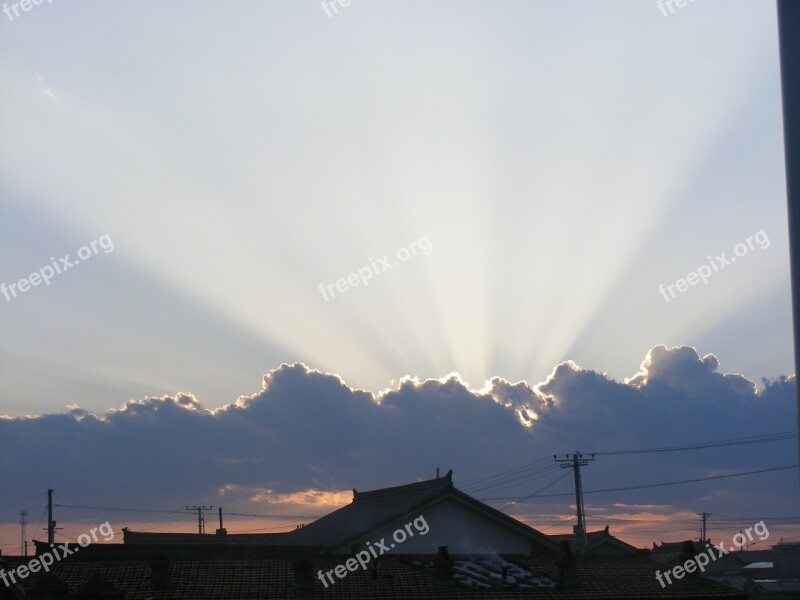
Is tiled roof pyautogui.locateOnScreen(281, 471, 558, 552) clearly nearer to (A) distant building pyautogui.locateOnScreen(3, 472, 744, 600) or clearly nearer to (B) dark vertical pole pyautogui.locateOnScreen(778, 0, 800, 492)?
(A) distant building pyautogui.locateOnScreen(3, 472, 744, 600)

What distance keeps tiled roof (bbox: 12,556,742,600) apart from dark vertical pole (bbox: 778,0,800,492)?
2693cm

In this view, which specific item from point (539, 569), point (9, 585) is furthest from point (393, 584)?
point (9, 585)

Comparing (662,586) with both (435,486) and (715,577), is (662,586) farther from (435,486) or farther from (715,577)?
(715,577)

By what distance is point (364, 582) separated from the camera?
1380 inches

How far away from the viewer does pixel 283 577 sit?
3519cm

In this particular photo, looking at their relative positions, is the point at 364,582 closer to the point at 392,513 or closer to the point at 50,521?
the point at 392,513

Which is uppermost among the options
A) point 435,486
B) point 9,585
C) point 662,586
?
point 435,486

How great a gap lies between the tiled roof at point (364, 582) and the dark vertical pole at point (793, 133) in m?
26.9

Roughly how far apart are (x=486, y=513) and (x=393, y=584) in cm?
1072

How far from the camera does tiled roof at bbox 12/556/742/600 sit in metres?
33.2

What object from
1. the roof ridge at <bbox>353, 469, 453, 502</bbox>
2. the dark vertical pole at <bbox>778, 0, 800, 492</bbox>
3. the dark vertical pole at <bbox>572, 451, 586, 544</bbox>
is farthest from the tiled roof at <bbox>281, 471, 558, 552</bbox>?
the dark vertical pole at <bbox>778, 0, 800, 492</bbox>

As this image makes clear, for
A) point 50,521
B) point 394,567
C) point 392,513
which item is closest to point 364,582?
point 394,567

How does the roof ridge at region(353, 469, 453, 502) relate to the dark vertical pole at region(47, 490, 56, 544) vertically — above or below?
below

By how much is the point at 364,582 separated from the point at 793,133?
29239 mm
